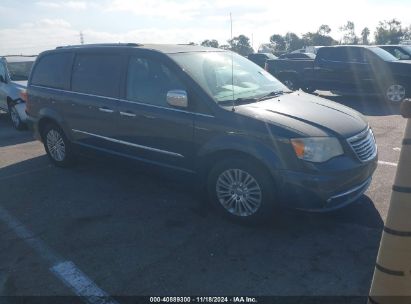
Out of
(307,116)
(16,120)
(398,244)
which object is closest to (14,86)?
(16,120)

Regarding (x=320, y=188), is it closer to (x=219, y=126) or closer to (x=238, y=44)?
(x=219, y=126)

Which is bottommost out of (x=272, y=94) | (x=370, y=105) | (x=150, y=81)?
(x=370, y=105)

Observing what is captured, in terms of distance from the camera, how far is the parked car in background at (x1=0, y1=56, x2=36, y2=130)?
380 inches

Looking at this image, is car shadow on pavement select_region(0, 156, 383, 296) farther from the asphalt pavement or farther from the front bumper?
the front bumper

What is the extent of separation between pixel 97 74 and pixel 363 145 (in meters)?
3.55

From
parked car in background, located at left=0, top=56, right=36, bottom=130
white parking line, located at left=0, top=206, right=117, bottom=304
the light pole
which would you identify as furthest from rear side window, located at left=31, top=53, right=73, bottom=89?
the light pole

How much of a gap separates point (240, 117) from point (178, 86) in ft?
2.87

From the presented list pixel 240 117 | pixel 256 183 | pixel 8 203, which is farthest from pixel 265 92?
pixel 8 203

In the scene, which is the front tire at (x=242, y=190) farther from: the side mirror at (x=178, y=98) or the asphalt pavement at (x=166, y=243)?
the side mirror at (x=178, y=98)

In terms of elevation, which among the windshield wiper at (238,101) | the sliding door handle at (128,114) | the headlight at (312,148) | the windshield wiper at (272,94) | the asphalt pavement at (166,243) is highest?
the windshield wiper at (238,101)

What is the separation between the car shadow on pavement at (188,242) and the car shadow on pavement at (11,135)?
11.4ft

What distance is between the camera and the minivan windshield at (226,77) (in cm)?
438

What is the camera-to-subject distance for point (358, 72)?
12078mm

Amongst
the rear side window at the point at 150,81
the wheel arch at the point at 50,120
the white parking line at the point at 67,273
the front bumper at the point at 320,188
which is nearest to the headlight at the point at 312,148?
the front bumper at the point at 320,188
